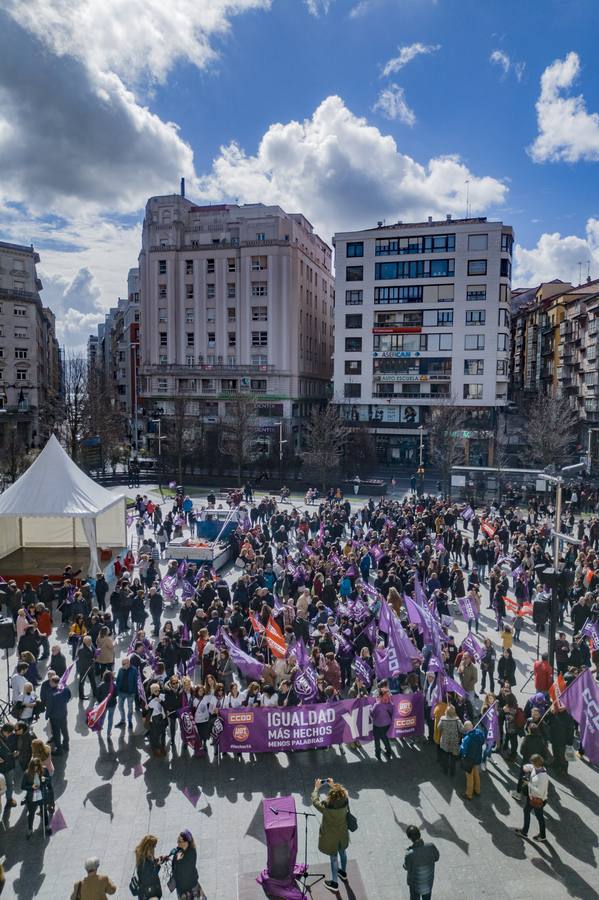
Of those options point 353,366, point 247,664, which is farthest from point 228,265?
point 247,664

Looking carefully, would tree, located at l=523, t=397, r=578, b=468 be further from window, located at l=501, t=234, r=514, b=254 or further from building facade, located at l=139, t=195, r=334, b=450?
building facade, located at l=139, t=195, r=334, b=450

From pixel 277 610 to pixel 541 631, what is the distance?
24.8ft

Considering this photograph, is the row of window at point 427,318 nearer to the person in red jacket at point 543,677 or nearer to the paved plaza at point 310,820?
the person in red jacket at point 543,677

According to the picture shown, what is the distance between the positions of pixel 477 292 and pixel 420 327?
20.6 ft

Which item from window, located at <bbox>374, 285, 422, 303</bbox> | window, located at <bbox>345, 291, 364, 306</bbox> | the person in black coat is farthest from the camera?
window, located at <bbox>345, 291, 364, 306</bbox>

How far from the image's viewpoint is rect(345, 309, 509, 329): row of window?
60.3 meters

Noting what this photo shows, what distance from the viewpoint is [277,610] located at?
16.1 metres

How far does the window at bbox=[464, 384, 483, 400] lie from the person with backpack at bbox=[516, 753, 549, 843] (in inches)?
2145

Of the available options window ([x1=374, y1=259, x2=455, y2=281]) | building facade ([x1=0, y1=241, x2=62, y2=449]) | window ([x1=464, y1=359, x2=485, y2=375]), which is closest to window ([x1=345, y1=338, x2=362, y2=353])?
window ([x1=374, y1=259, x2=455, y2=281])

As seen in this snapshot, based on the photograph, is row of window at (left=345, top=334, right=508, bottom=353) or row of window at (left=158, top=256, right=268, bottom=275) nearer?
row of window at (left=345, top=334, right=508, bottom=353)

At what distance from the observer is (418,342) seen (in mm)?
62625

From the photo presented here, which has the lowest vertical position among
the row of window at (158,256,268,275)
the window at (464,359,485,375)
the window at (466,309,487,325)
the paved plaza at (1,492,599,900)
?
the paved plaza at (1,492,599,900)

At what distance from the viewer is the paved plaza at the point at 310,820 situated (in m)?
8.34

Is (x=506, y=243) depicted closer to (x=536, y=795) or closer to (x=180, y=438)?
(x=180, y=438)
